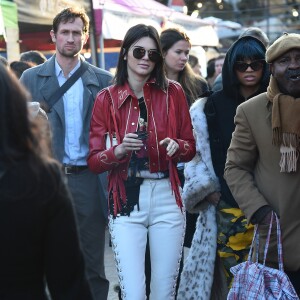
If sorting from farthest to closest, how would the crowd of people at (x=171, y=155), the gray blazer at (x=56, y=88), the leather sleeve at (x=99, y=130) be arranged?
the gray blazer at (x=56, y=88) < the leather sleeve at (x=99, y=130) < the crowd of people at (x=171, y=155)

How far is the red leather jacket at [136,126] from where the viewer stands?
15.5ft

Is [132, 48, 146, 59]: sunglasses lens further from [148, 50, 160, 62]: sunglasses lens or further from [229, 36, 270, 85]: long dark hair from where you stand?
[229, 36, 270, 85]: long dark hair

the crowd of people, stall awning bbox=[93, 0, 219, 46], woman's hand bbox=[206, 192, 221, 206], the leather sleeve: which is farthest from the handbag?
stall awning bbox=[93, 0, 219, 46]

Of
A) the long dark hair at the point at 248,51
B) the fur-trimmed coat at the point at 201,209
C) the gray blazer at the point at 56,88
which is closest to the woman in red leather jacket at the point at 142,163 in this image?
the fur-trimmed coat at the point at 201,209

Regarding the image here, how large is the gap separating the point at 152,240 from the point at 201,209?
1.75 feet

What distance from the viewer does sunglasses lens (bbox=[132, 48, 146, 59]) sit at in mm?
4906

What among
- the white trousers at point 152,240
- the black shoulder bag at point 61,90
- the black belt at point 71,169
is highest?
the black shoulder bag at point 61,90

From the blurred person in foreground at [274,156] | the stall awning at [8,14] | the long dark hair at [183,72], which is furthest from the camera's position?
the stall awning at [8,14]

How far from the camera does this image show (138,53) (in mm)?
4906

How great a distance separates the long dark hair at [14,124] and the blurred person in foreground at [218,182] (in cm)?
271

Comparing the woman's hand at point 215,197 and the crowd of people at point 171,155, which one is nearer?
the crowd of people at point 171,155

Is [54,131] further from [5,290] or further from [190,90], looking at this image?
[5,290]

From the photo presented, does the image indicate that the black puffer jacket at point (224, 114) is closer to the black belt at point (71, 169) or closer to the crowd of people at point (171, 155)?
the crowd of people at point (171, 155)

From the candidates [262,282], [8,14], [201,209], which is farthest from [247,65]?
[8,14]
